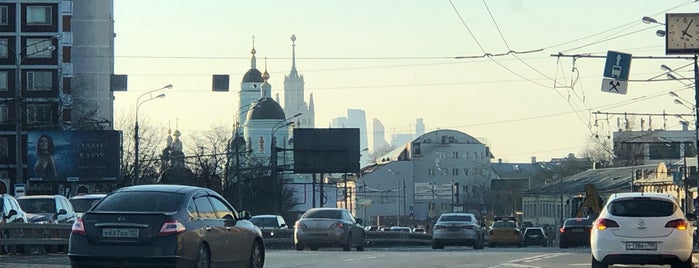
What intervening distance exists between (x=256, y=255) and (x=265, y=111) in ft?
513

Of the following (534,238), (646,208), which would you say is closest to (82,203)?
(646,208)

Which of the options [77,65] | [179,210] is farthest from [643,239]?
[77,65]

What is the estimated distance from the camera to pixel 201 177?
9869 centimetres

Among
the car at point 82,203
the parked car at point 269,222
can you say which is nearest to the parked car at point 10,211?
the car at point 82,203

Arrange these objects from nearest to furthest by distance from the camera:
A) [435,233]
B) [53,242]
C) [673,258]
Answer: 1. [673,258]
2. [53,242]
3. [435,233]

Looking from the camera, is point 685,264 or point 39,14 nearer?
point 685,264

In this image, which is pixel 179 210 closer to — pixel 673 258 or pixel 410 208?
pixel 673 258

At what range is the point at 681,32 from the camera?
125 ft

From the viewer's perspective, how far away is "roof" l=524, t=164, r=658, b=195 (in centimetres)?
11512

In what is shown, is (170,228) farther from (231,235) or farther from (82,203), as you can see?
(82,203)

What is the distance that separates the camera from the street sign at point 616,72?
42.8 meters

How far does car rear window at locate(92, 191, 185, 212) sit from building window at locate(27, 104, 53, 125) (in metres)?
77.3

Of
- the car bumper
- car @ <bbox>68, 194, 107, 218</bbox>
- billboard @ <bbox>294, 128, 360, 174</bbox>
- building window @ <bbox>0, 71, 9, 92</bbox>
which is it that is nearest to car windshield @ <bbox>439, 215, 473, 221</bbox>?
car @ <bbox>68, 194, 107, 218</bbox>

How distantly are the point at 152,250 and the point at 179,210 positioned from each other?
2.22 feet
